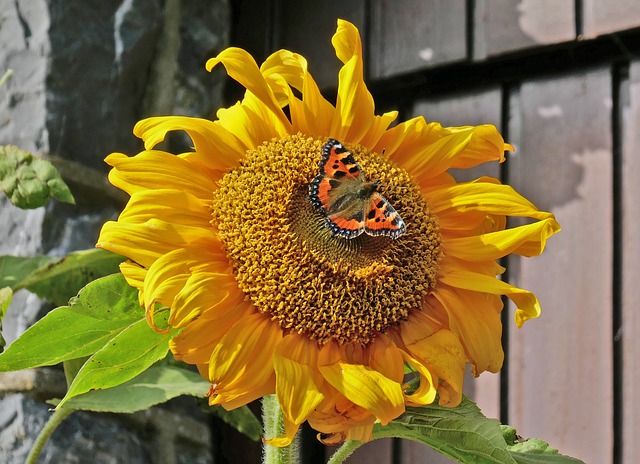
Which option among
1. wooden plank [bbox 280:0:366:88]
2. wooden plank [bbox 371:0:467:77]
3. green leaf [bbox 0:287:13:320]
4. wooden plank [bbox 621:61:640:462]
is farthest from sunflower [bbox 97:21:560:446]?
wooden plank [bbox 280:0:366:88]

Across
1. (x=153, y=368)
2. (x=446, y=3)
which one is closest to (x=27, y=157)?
(x=153, y=368)

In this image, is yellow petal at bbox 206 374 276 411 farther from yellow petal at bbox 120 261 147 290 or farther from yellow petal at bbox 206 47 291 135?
yellow petal at bbox 206 47 291 135

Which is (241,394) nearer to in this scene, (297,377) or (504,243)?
(297,377)

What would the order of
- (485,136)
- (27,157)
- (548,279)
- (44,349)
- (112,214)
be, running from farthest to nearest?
1. (112,214)
2. (548,279)
3. (27,157)
4. (485,136)
5. (44,349)

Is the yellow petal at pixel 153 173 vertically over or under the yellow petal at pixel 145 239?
over

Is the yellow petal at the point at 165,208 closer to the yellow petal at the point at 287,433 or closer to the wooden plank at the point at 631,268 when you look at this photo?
the yellow petal at the point at 287,433

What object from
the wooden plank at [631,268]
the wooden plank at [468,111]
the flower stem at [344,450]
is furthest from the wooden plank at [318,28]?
the flower stem at [344,450]

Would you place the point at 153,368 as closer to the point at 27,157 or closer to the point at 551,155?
the point at 27,157
